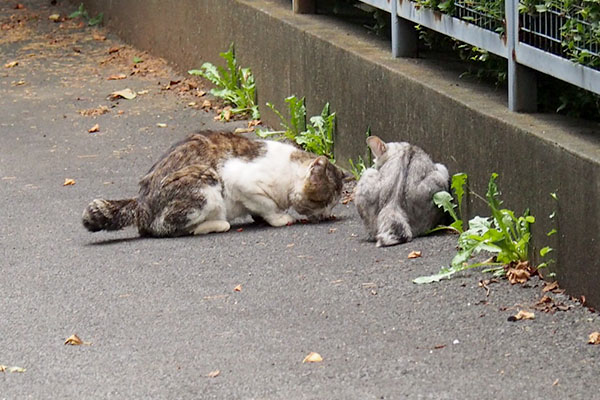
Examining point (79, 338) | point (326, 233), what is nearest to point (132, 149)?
point (326, 233)

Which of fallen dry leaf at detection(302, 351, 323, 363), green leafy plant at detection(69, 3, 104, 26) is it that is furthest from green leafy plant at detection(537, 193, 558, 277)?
green leafy plant at detection(69, 3, 104, 26)

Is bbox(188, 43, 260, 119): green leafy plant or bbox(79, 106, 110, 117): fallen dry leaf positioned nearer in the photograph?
bbox(188, 43, 260, 119): green leafy plant

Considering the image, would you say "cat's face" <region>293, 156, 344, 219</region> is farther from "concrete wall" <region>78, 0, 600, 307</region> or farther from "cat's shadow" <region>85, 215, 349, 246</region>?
"concrete wall" <region>78, 0, 600, 307</region>

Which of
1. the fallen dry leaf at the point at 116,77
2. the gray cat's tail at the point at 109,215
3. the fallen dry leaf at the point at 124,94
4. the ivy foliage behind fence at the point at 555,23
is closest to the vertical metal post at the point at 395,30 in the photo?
the ivy foliage behind fence at the point at 555,23

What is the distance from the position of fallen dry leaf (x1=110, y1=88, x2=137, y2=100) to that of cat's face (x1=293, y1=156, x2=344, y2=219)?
4432 millimetres

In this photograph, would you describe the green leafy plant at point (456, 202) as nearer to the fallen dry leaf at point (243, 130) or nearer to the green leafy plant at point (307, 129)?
the green leafy plant at point (307, 129)

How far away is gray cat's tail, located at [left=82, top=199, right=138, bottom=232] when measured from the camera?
7.35 metres

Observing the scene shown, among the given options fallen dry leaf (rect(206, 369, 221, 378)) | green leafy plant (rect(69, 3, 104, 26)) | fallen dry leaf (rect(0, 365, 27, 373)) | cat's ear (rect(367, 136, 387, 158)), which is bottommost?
green leafy plant (rect(69, 3, 104, 26))

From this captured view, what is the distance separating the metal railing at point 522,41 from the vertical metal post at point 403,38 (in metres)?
0.41

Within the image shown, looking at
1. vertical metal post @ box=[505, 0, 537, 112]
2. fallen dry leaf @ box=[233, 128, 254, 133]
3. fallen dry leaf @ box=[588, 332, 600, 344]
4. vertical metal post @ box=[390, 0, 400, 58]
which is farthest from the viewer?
fallen dry leaf @ box=[233, 128, 254, 133]

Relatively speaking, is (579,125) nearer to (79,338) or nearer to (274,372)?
(274,372)

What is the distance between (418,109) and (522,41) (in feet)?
3.67

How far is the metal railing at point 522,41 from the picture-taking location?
232 inches

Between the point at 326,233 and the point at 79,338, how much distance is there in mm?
2143
